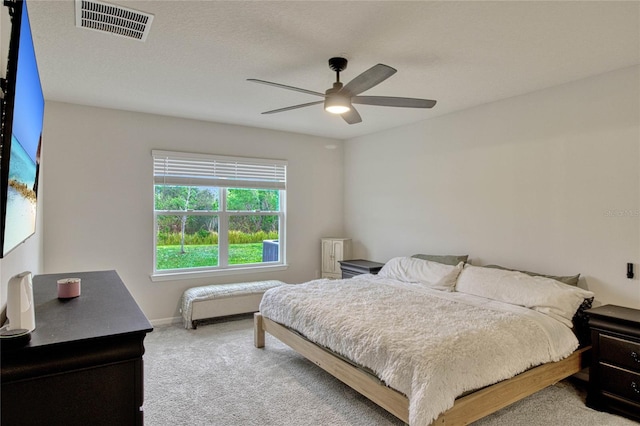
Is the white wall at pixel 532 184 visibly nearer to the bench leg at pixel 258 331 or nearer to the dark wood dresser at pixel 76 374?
the bench leg at pixel 258 331

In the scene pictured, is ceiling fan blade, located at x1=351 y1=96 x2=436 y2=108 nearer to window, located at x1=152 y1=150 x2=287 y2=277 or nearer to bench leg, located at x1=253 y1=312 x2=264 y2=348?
bench leg, located at x1=253 y1=312 x2=264 y2=348

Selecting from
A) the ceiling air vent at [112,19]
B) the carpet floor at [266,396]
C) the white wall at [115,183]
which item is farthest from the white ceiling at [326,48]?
the carpet floor at [266,396]

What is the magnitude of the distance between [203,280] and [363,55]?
140 inches

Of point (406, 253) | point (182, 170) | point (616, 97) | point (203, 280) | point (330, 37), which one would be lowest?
point (203, 280)

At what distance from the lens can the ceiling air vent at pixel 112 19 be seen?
2.10 meters

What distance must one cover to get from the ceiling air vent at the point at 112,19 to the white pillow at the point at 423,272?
339 cm

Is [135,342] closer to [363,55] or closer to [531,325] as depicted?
[363,55]

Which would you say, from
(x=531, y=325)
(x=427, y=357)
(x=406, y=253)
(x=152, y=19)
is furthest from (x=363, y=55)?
(x=406, y=253)

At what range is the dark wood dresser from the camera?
115cm

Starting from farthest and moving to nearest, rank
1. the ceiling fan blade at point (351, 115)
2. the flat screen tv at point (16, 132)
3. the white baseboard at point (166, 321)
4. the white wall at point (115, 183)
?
the white baseboard at point (166, 321), the white wall at point (115, 183), the ceiling fan blade at point (351, 115), the flat screen tv at point (16, 132)

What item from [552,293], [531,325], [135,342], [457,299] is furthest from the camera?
[457,299]

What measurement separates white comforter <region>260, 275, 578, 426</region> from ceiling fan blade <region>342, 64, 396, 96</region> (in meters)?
1.69

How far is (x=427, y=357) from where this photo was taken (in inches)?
82.4

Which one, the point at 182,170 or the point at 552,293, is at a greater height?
the point at 182,170
